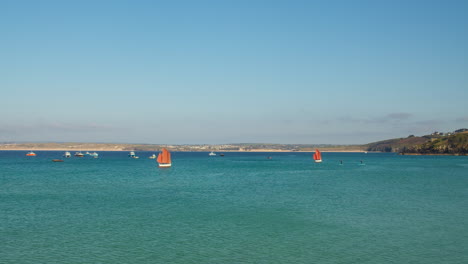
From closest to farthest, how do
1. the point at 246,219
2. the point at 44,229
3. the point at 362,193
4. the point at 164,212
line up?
the point at 44,229
the point at 246,219
the point at 164,212
the point at 362,193

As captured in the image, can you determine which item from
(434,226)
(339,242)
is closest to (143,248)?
(339,242)

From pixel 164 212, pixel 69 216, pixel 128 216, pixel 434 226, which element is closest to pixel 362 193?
pixel 434 226

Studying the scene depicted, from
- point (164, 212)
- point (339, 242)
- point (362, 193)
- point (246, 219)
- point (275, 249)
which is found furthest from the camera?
point (362, 193)

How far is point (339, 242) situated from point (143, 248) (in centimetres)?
1500

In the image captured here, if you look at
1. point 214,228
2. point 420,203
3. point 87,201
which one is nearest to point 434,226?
point 420,203

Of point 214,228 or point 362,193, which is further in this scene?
point 362,193

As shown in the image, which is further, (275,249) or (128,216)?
(128,216)

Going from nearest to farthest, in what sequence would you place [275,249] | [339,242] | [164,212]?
[275,249] < [339,242] < [164,212]

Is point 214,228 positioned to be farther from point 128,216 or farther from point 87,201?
point 87,201

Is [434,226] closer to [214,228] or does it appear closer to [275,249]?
[275,249]

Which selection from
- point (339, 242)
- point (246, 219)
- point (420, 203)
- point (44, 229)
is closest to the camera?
point (339, 242)

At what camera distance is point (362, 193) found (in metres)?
63.7

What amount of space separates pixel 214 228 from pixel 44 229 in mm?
15051

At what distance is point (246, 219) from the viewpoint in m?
41.4
